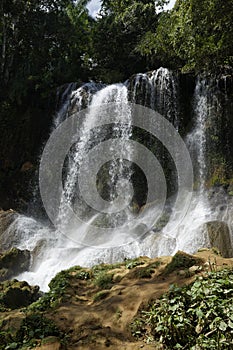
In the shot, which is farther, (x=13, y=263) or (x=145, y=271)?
(x=13, y=263)

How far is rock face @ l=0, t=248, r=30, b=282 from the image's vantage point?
9359mm

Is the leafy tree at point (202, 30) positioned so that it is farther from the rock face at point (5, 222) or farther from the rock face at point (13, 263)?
the rock face at point (5, 222)

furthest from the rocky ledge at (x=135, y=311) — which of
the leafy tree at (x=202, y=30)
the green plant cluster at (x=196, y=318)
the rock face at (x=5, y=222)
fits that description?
the rock face at (x=5, y=222)

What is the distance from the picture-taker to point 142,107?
45.1 feet

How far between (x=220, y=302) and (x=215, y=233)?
5.20 meters

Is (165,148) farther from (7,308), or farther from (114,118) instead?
(7,308)

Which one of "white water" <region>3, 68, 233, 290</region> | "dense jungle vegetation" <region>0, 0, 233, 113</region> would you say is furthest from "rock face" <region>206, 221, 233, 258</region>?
"dense jungle vegetation" <region>0, 0, 233, 113</region>

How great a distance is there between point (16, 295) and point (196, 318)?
153 inches

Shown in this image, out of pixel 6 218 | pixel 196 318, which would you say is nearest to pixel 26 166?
pixel 6 218

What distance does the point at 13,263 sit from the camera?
9555mm

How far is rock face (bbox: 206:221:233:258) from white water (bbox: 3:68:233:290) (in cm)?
18

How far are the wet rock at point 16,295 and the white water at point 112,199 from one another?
6.15ft

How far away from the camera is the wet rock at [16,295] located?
5871mm

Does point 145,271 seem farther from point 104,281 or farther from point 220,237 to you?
point 220,237
